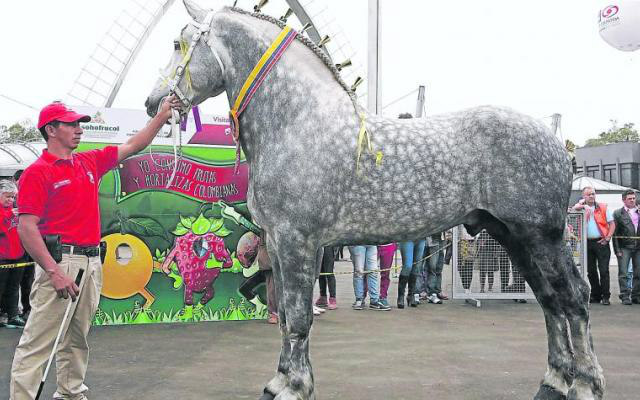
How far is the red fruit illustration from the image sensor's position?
7.43m

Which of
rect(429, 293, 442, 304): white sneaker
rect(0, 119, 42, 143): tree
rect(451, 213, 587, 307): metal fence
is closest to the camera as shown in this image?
rect(451, 213, 587, 307): metal fence

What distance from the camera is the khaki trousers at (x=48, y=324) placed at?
3.36m

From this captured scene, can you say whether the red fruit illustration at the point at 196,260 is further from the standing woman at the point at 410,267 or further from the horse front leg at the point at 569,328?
the horse front leg at the point at 569,328

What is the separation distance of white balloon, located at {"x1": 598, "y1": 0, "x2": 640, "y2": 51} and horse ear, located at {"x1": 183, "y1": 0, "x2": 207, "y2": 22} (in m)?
9.95

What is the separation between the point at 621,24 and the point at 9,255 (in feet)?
36.6

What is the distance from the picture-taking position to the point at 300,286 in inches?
132

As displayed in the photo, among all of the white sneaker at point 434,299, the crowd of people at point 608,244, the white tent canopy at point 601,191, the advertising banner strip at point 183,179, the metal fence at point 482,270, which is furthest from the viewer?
the white tent canopy at point 601,191

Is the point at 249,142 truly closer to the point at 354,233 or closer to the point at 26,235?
the point at 354,233

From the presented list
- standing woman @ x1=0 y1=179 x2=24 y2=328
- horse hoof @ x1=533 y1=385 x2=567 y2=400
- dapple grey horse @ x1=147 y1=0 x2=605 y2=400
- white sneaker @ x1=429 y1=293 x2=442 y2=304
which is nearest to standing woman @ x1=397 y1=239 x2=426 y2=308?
white sneaker @ x1=429 y1=293 x2=442 y2=304

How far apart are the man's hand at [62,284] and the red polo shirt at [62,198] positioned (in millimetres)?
337

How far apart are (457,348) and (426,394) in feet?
5.77

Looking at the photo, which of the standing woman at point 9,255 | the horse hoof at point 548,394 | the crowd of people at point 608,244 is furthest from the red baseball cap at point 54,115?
the crowd of people at point 608,244

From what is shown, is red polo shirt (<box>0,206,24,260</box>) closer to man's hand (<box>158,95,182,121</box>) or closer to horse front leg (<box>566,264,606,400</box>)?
man's hand (<box>158,95,182,121</box>)

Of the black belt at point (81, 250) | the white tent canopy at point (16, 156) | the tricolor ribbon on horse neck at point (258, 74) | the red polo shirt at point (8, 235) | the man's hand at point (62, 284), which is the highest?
the white tent canopy at point (16, 156)
